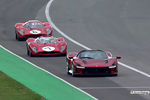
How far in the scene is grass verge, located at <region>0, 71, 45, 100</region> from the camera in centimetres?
2278

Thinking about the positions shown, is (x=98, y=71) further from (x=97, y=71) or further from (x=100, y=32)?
(x=100, y=32)

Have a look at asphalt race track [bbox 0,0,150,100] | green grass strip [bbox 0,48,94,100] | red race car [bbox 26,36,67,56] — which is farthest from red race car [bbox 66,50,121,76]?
red race car [bbox 26,36,67,56]

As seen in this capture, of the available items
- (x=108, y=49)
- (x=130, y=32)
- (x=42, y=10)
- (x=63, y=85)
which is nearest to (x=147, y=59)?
(x=108, y=49)

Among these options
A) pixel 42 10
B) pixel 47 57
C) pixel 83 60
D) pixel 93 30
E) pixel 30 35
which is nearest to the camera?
pixel 83 60

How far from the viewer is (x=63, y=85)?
87.2 feet

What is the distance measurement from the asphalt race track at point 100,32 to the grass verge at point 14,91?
2.13 m

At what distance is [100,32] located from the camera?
1832 inches

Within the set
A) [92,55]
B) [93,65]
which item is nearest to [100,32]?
[92,55]

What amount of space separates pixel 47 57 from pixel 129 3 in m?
23.8

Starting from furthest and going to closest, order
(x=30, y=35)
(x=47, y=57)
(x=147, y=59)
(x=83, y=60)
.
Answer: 1. (x=30, y=35)
2. (x=47, y=57)
3. (x=147, y=59)
4. (x=83, y=60)

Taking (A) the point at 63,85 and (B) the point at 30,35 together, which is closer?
(A) the point at 63,85

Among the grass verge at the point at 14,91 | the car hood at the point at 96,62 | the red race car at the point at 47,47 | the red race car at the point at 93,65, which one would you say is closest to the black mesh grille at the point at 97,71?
the red race car at the point at 93,65

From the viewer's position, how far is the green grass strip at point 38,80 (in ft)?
78.2

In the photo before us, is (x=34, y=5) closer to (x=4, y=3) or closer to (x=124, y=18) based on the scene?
(x=4, y=3)
